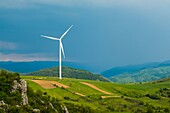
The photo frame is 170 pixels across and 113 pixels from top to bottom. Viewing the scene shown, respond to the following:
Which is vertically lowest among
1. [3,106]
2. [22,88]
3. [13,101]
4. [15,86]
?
[3,106]

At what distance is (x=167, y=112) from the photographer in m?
152

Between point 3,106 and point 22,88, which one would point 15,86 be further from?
point 3,106

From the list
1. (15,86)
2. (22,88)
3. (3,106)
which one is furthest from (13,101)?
(22,88)

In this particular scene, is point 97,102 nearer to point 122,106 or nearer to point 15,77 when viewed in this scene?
point 122,106

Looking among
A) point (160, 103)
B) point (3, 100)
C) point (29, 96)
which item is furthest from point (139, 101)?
point (3, 100)

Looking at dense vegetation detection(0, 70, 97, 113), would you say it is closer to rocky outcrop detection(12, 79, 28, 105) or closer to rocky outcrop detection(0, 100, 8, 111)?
rocky outcrop detection(0, 100, 8, 111)

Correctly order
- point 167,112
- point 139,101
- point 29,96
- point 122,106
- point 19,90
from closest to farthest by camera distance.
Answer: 1. point 19,90
2. point 29,96
3. point 167,112
4. point 122,106
5. point 139,101

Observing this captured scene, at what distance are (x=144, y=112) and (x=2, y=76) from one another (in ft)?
317

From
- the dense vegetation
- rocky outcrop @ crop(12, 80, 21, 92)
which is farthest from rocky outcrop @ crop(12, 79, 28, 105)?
the dense vegetation

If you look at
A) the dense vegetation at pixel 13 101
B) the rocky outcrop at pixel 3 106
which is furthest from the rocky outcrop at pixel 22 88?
the rocky outcrop at pixel 3 106

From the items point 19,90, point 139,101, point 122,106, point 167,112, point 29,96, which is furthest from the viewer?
point 139,101

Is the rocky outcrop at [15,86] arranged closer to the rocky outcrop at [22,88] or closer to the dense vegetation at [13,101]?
the rocky outcrop at [22,88]

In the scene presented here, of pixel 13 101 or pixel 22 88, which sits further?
Result: pixel 22 88

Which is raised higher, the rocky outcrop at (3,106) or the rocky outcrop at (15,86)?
the rocky outcrop at (15,86)
